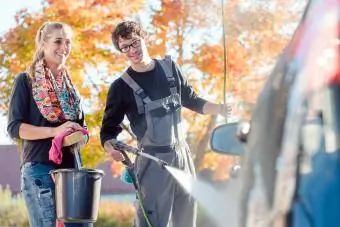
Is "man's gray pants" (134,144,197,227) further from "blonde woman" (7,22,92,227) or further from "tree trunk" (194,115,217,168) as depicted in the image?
"tree trunk" (194,115,217,168)

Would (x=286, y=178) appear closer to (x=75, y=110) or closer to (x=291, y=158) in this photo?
(x=291, y=158)

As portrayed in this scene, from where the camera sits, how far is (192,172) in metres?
5.30

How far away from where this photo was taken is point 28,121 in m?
5.03

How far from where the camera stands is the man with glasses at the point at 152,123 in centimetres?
516

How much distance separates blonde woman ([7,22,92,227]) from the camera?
4945 millimetres

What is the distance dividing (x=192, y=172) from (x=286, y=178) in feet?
9.31

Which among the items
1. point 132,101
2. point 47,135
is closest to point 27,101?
point 47,135

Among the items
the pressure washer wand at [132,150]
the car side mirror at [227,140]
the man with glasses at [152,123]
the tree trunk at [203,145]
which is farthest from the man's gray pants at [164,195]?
the tree trunk at [203,145]

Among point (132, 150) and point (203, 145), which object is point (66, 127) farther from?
point (203, 145)

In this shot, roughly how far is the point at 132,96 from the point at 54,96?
1.54 feet

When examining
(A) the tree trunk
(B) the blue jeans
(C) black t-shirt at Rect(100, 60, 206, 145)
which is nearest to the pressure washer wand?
(C) black t-shirt at Rect(100, 60, 206, 145)

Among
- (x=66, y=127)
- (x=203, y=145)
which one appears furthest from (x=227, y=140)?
(x=203, y=145)

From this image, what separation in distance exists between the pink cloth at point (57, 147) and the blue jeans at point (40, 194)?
4.3 inches

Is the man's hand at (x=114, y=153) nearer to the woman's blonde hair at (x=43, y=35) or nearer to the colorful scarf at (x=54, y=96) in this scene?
the colorful scarf at (x=54, y=96)
